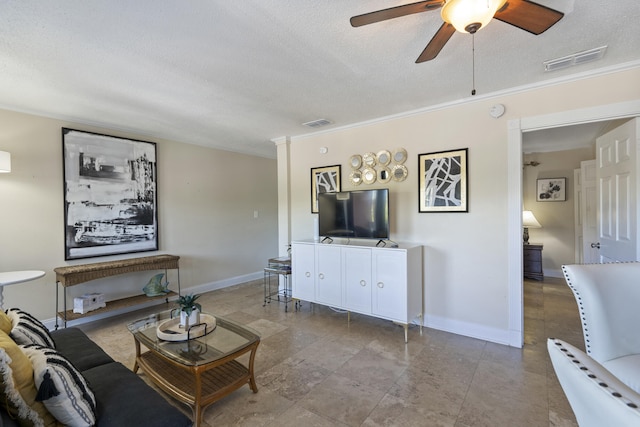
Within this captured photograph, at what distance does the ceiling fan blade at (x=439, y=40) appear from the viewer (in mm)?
1454

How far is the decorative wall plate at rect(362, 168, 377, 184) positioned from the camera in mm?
3641

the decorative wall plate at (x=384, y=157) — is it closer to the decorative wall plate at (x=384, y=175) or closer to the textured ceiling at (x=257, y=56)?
the decorative wall plate at (x=384, y=175)

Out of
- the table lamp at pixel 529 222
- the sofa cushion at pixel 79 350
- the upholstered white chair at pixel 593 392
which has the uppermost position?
the table lamp at pixel 529 222

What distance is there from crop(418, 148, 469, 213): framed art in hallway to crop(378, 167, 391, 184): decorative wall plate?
0.37 meters

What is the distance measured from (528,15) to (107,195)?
435cm

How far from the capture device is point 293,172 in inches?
177

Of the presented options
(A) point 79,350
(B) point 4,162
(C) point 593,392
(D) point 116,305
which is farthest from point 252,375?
(B) point 4,162

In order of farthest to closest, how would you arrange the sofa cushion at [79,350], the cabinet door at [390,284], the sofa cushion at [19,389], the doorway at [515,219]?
the cabinet door at [390,284] < the doorway at [515,219] < the sofa cushion at [79,350] < the sofa cushion at [19,389]

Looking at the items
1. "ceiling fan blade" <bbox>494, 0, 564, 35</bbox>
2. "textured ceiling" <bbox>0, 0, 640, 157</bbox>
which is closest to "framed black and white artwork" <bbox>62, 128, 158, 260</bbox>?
"textured ceiling" <bbox>0, 0, 640, 157</bbox>

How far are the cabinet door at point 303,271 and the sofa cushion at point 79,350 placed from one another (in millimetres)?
2198

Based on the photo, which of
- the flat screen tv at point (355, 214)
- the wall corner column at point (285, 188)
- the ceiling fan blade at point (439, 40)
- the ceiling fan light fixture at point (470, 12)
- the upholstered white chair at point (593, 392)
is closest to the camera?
the upholstered white chair at point (593, 392)

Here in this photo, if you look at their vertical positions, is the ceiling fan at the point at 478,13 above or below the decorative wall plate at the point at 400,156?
above

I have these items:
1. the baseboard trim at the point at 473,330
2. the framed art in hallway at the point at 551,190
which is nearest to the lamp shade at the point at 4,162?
the baseboard trim at the point at 473,330

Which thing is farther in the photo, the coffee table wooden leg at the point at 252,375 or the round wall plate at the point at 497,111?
the round wall plate at the point at 497,111
